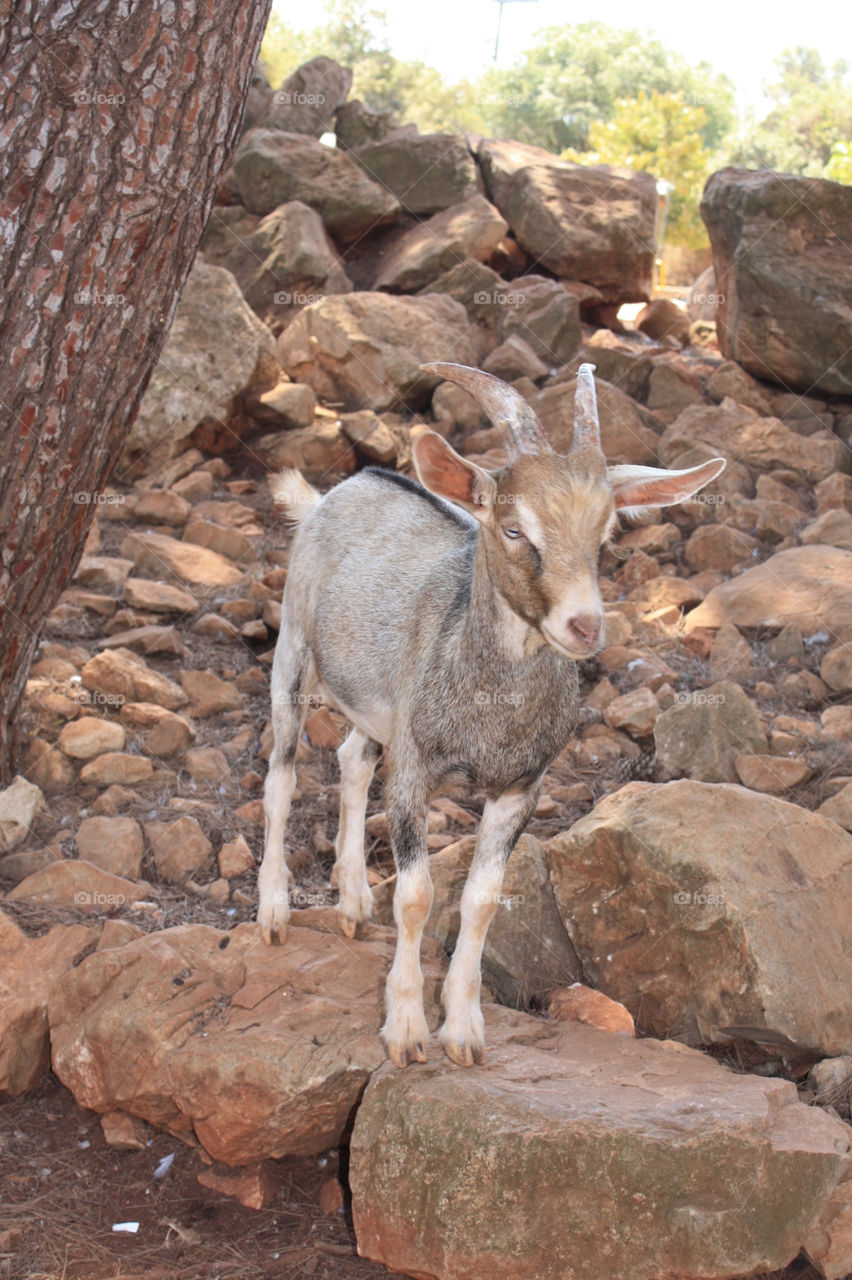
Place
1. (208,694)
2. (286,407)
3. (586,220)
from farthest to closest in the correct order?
1. (586,220)
2. (286,407)
3. (208,694)

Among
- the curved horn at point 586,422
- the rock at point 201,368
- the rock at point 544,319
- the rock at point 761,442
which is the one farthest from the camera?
the rock at point 544,319

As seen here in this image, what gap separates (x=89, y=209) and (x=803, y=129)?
41.9 metres

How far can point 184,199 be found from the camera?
448 centimetres

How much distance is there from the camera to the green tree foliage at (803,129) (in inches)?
1362

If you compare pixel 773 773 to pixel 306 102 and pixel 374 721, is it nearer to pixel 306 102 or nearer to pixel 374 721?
pixel 374 721

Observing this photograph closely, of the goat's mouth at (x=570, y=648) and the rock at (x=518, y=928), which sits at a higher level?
the goat's mouth at (x=570, y=648)

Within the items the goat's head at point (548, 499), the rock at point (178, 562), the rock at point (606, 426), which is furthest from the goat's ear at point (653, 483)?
the rock at point (606, 426)

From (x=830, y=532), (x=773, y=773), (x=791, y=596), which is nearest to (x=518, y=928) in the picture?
(x=773, y=773)

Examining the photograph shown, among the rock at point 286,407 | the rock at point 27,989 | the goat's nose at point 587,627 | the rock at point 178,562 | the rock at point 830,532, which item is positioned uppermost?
the goat's nose at point 587,627

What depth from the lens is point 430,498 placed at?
4.81 m

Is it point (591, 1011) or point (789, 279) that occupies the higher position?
point (789, 279)

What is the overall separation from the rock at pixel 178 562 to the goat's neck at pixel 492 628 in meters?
3.74

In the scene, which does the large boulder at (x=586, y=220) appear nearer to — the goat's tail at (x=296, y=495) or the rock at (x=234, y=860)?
the goat's tail at (x=296, y=495)

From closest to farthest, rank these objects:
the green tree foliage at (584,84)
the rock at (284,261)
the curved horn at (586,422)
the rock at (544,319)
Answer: the curved horn at (586,422) → the rock at (544,319) → the rock at (284,261) → the green tree foliage at (584,84)
